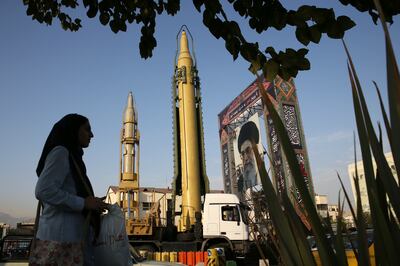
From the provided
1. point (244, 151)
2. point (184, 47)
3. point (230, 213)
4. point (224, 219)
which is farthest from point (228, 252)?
point (244, 151)

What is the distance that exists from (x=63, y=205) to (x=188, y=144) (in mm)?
12779

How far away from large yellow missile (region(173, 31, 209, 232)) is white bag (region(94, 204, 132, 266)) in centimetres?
1121

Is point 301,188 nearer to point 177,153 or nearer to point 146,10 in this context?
point 146,10

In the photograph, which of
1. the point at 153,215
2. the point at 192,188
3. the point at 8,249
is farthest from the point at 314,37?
the point at 192,188

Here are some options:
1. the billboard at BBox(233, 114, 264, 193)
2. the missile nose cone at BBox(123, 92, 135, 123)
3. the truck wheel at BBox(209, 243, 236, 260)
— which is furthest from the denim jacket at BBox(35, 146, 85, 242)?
the billboard at BBox(233, 114, 264, 193)

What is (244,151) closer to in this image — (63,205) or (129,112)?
(129,112)

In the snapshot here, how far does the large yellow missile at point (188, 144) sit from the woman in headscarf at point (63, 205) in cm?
1118

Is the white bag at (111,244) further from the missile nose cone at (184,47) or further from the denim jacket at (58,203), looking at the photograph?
the missile nose cone at (184,47)

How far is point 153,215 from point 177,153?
3.28 m

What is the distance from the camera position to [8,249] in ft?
25.2

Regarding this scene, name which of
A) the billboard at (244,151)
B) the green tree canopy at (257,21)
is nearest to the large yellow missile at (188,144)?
the billboard at (244,151)

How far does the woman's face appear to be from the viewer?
200 centimetres

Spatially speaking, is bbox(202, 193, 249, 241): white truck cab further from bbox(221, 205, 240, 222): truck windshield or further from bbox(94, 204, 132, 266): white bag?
bbox(94, 204, 132, 266): white bag

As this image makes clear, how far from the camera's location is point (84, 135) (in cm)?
202
